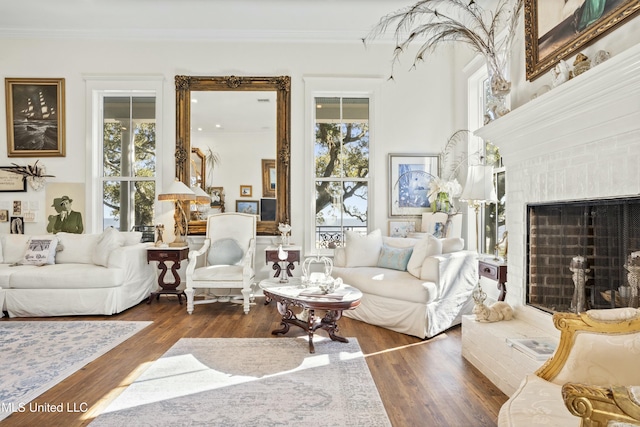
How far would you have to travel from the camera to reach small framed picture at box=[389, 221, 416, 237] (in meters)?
5.06

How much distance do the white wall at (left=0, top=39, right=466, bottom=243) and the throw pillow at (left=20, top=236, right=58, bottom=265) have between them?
84 cm

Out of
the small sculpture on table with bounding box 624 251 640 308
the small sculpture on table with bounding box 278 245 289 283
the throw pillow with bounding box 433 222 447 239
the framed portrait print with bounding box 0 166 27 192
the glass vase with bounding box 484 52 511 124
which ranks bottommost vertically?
the small sculpture on table with bounding box 278 245 289 283

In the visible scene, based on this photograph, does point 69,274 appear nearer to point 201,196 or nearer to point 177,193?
point 177,193

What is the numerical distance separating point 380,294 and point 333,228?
1.68 metres

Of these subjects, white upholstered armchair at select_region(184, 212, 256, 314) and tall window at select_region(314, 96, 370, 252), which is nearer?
white upholstered armchair at select_region(184, 212, 256, 314)

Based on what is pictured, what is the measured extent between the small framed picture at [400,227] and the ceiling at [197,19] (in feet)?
8.33

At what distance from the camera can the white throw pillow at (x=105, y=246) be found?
4172mm

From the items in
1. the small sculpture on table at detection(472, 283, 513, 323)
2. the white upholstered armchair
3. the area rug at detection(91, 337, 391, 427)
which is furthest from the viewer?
the white upholstered armchair

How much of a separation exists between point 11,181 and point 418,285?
5.37m

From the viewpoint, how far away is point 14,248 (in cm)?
438

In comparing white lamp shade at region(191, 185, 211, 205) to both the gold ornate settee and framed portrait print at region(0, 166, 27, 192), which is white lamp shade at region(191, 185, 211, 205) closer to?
framed portrait print at region(0, 166, 27, 192)

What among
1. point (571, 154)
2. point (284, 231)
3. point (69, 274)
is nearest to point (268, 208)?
point (284, 231)

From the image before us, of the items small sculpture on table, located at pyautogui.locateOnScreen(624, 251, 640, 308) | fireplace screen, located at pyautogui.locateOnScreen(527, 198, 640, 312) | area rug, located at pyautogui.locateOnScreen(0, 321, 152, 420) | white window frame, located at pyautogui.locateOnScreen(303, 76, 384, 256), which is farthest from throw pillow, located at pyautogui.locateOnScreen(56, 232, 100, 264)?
small sculpture on table, located at pyautogui.locateOnScreen(624, 251, 640, 308)

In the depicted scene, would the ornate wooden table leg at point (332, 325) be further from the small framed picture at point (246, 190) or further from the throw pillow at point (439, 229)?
the small framed picture at point (246, 190)
